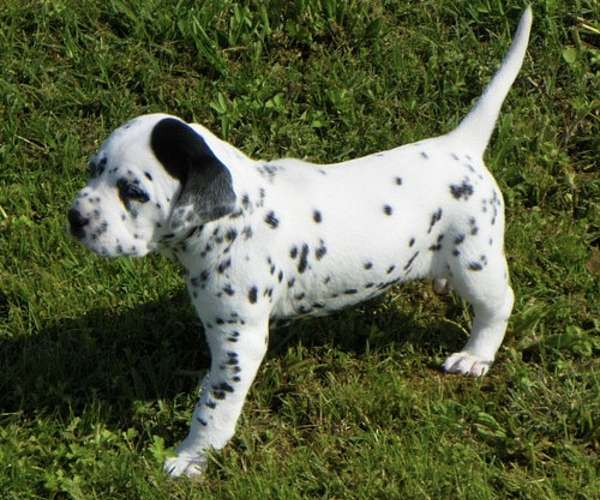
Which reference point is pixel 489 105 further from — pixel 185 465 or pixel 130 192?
→ pixel 185 465

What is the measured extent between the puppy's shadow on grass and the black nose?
3.92 feet

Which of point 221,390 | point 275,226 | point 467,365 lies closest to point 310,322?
point 467,365

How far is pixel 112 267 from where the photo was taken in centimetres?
595

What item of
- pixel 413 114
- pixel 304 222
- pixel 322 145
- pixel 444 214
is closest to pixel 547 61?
pixel 413 114

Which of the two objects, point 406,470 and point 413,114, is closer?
point 406,470

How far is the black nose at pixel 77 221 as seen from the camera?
4.39m

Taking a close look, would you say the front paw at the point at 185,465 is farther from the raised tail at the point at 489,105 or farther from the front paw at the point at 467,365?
the raised tail at the point at 489,105

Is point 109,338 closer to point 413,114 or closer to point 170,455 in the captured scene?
point 170,455

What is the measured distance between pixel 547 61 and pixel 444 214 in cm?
232

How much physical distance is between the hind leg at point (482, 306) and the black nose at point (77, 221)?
1636 millimetres

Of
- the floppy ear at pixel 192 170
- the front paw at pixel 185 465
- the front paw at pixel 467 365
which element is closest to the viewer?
the floppy ear at pixel 192 170

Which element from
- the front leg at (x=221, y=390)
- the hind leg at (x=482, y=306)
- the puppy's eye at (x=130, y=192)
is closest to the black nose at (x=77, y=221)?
the puppy's eye at (x=130, y=192)

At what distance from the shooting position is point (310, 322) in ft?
19.0

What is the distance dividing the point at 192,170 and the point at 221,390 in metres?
A: 1.03
